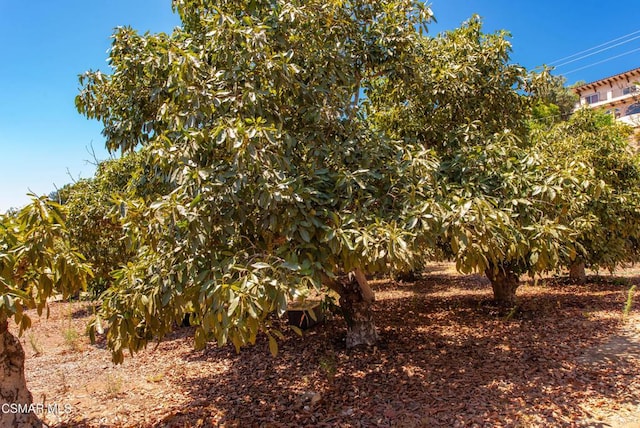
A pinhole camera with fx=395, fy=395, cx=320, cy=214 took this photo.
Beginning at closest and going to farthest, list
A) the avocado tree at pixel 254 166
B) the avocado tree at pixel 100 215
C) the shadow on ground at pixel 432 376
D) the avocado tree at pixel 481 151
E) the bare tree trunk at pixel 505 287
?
the avocado tree at pixel 254 166 < the avocado tree at pixel 481 151 < the shadow on ground at pixel 432 376 < the avocado tree at pixel 100 215 < the bare tree trunk at pixel 505 287

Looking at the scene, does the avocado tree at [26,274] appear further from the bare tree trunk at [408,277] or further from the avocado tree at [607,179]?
the bare tree trunk at [408,277]

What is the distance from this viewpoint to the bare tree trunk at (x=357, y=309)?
602 centimetres

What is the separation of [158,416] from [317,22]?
4.78 m

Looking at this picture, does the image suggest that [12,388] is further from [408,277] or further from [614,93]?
[614,93]

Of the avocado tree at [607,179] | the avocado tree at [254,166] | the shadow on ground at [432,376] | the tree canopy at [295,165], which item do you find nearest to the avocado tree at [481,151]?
the tree canopy at [295,165]

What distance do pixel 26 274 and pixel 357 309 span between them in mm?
4237

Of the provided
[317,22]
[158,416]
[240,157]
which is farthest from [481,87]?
[158,416]

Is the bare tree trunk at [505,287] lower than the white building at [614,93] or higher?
lower

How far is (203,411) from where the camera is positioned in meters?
4.43

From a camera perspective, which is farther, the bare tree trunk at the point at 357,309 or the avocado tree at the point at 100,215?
the avocado tree at the point at 100,215

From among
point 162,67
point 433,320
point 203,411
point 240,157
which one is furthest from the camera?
point 433,320

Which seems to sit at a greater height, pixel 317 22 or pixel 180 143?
pixel 317 22

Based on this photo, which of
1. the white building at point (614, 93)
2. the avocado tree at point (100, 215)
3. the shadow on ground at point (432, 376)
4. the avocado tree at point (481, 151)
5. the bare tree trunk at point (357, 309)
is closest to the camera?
the avocado tree at point (481, 151)

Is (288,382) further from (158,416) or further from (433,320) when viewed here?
(433,320)
